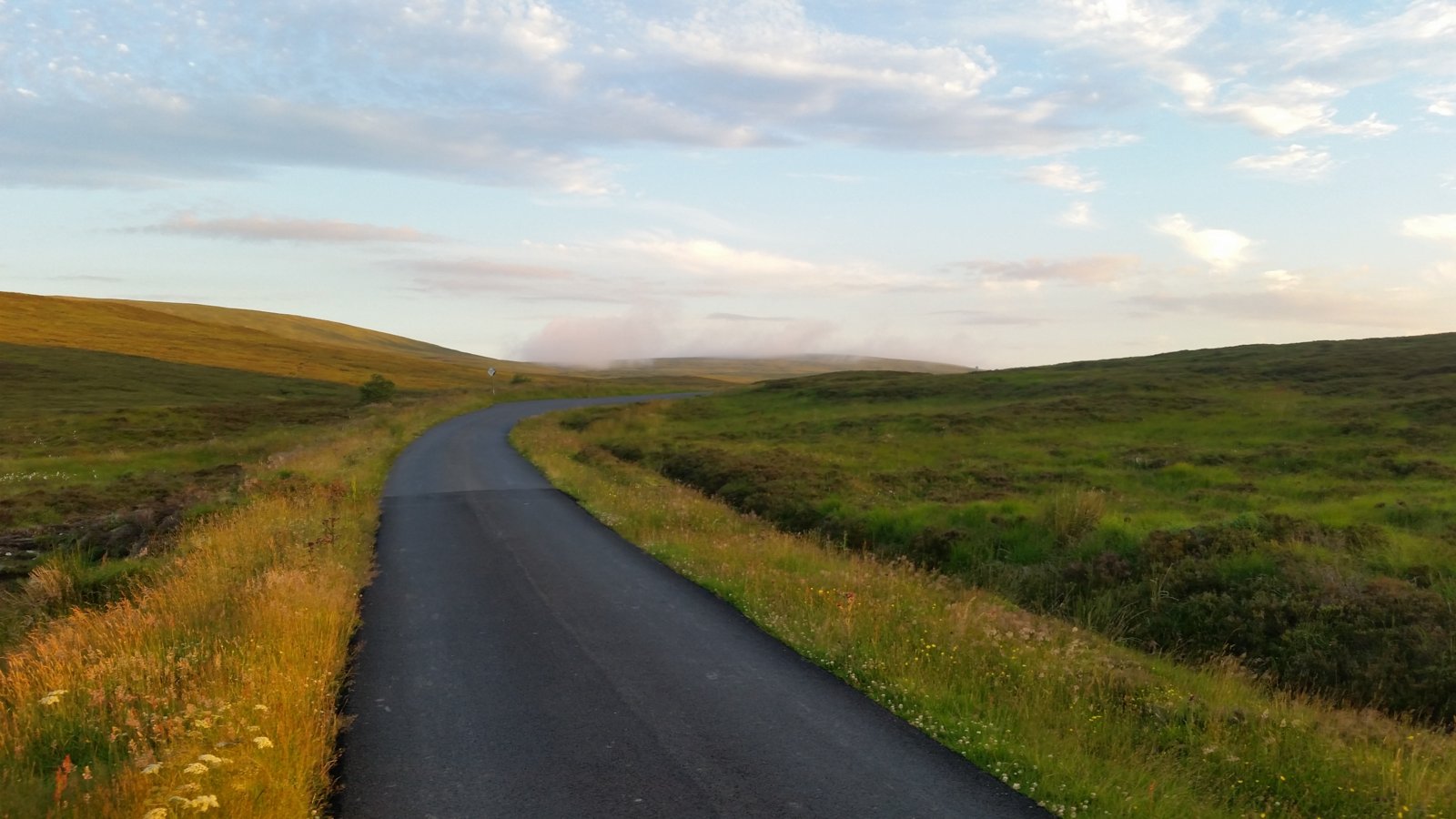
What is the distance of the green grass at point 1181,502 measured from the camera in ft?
36.1

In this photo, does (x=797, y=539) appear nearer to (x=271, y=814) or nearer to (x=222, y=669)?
(x=222, y=669)

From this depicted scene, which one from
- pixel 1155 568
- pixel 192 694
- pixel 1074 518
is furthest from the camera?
pixel 1074 518

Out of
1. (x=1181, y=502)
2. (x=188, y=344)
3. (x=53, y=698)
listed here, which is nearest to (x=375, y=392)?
(x=188, y=344)

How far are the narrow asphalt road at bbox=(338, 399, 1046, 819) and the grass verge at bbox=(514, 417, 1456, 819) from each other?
40 centimetres

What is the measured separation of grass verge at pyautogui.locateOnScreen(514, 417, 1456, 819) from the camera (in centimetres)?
617

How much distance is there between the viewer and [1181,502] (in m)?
19.6

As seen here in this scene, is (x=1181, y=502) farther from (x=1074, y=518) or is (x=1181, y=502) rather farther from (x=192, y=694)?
(x=192, y=694)

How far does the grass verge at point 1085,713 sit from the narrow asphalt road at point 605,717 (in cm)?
40

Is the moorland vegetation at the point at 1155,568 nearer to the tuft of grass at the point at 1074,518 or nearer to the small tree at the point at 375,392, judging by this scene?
the tuft of grass at the point at 1074,518

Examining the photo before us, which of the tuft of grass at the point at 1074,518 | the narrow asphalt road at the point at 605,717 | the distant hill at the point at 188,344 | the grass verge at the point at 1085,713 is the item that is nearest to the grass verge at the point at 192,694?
the narrow asphalt road at the point at 605,717

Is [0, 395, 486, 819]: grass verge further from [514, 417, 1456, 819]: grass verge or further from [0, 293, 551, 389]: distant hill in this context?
[0, 293, 551, 389]: distant hill

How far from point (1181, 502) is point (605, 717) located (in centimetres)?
1709

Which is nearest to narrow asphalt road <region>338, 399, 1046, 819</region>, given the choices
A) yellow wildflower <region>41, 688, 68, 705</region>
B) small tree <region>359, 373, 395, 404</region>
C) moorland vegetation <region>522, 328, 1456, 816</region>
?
moorland vegetation <region>522, 328, 1456, 816</region>

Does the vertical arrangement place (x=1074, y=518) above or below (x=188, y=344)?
below
